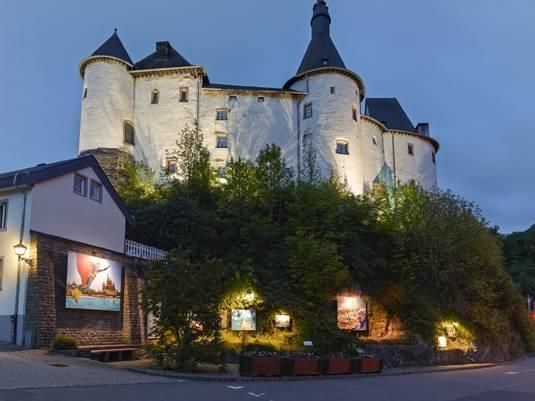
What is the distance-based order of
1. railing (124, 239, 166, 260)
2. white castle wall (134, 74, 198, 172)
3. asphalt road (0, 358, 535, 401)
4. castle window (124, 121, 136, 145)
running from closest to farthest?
asphalt road (0, 358, 535, 401) < railing (124, 239, 166, 260) < castle window (124, 121, 136, 145) < white castle wall (134, 74, 198, 172)

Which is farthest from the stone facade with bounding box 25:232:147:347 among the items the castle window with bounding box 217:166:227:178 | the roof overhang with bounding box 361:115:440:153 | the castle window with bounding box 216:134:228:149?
the roof overhang with bounding box 361:115:440:153

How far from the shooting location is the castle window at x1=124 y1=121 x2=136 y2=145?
45.9 metres

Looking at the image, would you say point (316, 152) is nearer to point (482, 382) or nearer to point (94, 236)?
point (94, 236)

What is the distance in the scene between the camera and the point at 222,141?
155 feet

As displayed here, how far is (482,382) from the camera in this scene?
738 inches

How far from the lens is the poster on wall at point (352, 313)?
27922mm

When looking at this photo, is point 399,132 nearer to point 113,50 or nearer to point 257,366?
point 113,50

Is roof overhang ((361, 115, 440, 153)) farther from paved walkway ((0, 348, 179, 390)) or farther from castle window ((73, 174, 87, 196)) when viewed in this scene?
paved walkway ((0, 348, 179, 390))

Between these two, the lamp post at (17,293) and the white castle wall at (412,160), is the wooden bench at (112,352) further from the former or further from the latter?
the white castle wall at (412,160)

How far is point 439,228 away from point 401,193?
958 centimetres

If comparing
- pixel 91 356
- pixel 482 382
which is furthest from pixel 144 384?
pixel 482 382

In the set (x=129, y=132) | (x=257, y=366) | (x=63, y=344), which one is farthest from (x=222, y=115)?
(x=257, y=366)

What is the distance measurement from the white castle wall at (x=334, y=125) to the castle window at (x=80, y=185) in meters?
24.1

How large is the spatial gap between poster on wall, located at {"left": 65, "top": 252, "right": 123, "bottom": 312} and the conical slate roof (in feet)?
89.2
